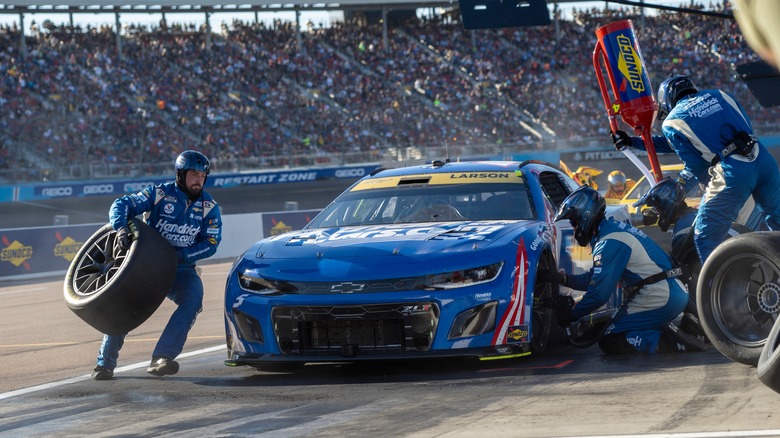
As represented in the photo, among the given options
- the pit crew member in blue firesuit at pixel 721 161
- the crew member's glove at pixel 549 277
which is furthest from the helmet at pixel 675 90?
the crew member's glove at pixel 549 277

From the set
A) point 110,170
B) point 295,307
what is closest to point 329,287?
point 295,307

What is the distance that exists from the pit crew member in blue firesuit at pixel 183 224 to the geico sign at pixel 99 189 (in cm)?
2325

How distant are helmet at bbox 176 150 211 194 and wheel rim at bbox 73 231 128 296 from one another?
1.93ft

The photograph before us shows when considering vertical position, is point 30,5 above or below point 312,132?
above

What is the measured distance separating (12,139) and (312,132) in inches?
393

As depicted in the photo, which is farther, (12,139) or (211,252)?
Answer: (12,139)

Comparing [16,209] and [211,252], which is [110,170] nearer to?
[16,209]

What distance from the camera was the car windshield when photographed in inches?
306

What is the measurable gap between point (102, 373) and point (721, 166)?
4302mm

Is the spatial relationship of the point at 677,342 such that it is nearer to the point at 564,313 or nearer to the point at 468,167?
the point at 564,313

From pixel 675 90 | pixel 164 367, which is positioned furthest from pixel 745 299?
pixel 164 367

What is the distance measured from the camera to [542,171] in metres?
8.47

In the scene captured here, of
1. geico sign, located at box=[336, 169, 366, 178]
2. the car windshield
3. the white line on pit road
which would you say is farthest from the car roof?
geico sign, located at box=[336, 169, 366, 178]

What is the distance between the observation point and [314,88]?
134 ft
